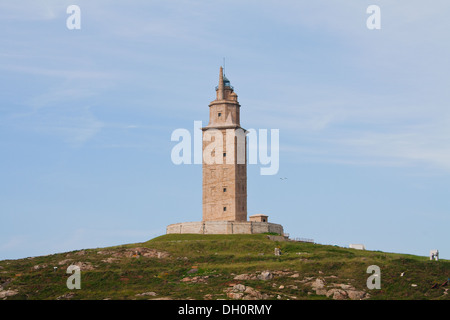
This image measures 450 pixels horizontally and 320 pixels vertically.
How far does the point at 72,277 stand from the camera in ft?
268

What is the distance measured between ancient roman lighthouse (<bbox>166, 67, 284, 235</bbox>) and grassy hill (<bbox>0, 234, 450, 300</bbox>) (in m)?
10.8

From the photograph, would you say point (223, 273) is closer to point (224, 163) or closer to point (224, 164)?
point (224, 164)

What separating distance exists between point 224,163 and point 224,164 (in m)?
0.16

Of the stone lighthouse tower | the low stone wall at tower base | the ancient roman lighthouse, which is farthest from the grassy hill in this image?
the stone lighthouse tower

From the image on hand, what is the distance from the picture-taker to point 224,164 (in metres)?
109

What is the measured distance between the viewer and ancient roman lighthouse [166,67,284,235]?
10756 centimetres
